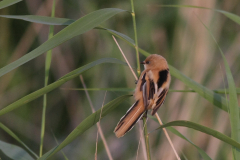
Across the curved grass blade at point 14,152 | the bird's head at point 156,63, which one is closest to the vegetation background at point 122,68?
the bird's head at point 156,63

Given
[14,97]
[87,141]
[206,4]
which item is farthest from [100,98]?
[206,4]

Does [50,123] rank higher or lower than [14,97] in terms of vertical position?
lower

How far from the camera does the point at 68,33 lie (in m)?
1.37

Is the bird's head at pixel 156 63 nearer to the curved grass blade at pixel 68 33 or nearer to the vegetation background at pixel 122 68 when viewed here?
the curved grass blade at pixel 68 33

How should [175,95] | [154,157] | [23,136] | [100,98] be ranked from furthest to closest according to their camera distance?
[23,136] < [100,98] < [175,95] < [154,157]

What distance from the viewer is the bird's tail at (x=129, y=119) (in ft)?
4.96

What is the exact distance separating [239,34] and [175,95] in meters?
0.92

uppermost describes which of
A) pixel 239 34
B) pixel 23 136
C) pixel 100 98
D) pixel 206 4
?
pixel 206 4

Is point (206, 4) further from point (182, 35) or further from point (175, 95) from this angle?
point (175, 95)

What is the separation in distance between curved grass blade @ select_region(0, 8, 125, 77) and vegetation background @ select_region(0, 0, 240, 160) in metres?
1.61

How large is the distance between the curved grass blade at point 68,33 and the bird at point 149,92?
46cm

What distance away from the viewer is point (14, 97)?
3707mm

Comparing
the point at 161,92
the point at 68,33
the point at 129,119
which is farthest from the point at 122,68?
the point at 68,33

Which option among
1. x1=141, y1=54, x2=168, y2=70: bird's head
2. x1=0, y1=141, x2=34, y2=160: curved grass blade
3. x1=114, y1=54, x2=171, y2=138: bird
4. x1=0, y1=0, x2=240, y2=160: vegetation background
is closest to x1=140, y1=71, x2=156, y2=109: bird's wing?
x1=114, y1=54, x2=171, y2=138: bird
